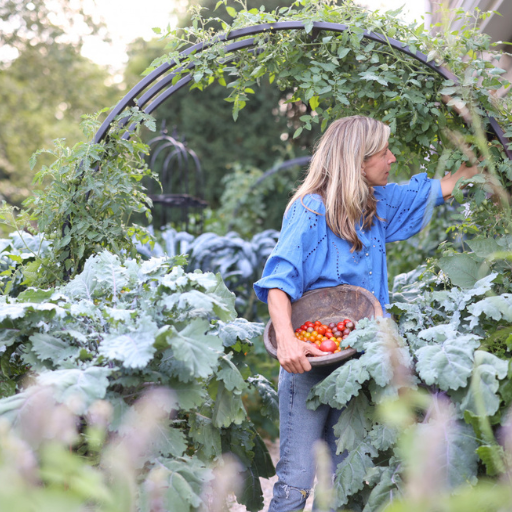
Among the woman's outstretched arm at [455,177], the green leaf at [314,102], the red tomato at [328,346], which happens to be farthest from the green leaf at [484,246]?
the green leaf at [314,102]

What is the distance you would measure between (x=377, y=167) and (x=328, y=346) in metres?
0.72

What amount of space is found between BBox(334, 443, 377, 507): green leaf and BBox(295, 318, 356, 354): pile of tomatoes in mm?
354

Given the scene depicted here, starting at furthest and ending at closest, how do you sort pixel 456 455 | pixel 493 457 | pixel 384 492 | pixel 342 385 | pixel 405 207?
pixel 405 207 → pixel 342 385 → pixel 384 492 → pixel 456 455 → pixel 493 457

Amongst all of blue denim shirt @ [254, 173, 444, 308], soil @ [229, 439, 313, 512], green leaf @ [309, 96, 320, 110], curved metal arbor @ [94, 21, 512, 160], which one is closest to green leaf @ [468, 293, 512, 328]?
blue denim shirt @ [254, 173, 444, 308]

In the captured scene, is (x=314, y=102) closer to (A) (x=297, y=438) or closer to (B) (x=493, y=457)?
(A) (x=297, y=438)

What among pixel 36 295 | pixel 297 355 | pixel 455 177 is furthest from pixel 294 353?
pixel 455 177

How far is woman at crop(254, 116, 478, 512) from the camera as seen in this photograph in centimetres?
186

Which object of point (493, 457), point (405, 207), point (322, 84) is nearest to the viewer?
point (493, 457)

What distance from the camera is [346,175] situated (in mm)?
1971

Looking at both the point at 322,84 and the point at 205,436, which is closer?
the point at 205,436

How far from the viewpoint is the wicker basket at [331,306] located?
1.92 meters

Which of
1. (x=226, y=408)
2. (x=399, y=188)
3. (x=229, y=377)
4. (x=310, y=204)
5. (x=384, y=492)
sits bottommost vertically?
(x=384, y=492)

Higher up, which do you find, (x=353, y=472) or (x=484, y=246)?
(x=484, y=246)

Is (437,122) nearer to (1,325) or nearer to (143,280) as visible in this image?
(143,280)
